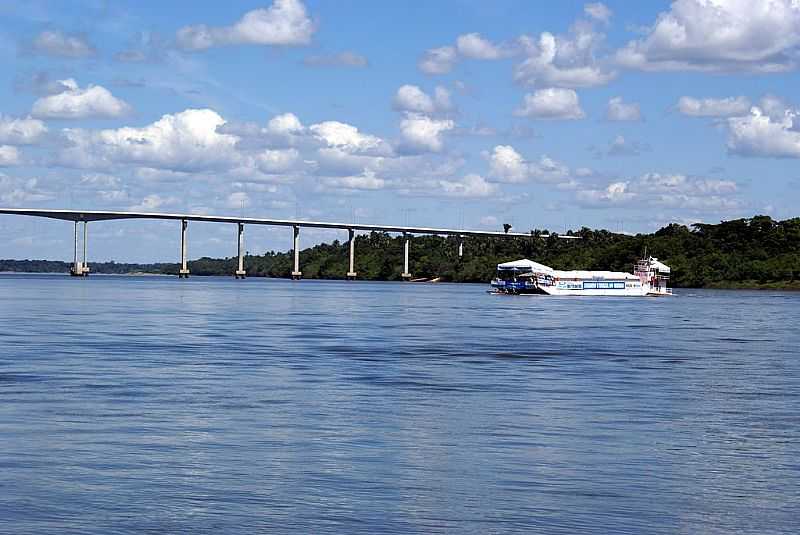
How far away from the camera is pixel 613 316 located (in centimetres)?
11631

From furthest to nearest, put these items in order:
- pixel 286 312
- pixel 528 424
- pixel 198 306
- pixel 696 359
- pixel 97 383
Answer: pixel 198 306 < pixel 286 312 < pixel 696 359 < pixel 97 383 < pixel 528 424

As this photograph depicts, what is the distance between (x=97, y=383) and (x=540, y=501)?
22.9m

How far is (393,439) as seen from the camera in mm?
29734

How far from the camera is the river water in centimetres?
2139

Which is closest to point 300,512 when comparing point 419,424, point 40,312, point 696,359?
point 419,424

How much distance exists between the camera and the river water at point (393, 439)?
842 inches

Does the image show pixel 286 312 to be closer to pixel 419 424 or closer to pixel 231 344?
pixel 231 344

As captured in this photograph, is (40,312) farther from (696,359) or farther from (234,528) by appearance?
(234,528)

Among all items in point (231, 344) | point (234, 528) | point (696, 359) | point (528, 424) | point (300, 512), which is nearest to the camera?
point (234, 528)

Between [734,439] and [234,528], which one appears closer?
[234,528]

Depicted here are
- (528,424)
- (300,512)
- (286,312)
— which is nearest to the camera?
(300,512)

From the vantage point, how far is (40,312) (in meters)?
104

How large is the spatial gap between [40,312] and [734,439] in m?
82.0

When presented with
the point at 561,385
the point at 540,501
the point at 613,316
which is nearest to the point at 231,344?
the point at 561,385
